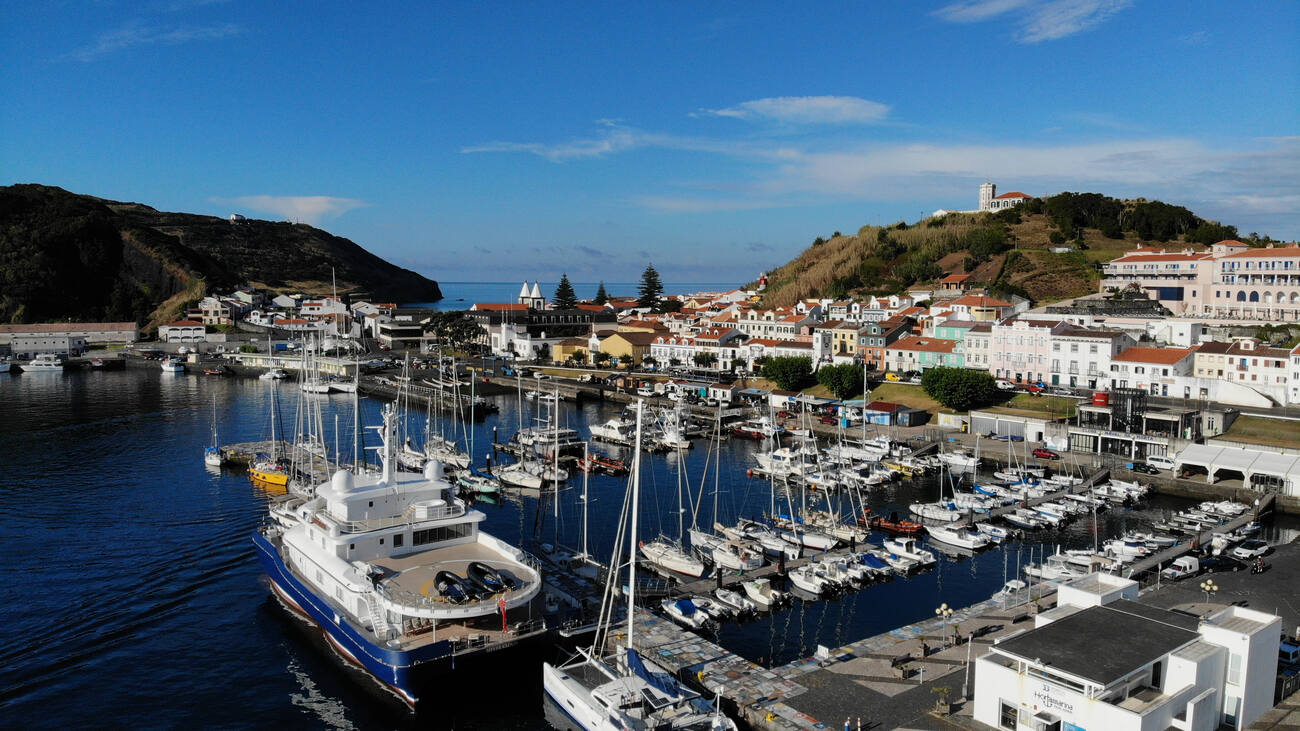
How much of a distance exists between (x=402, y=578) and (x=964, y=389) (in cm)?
4063

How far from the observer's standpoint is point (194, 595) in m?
26.1

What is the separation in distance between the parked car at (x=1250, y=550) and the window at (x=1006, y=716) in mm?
18609

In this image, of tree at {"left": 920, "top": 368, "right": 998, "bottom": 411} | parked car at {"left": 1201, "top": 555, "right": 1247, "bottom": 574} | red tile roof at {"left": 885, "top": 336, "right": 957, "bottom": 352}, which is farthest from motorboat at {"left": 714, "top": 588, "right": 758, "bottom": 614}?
red tile roof at {"left": 885, "top": 336, "right": 957, "bottom": 352}

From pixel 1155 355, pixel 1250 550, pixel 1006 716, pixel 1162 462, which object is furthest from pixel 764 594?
pixel 1155 355

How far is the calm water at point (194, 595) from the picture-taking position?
1970 centimetres

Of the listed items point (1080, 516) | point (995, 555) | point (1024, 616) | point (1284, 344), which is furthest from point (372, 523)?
point (1284, 344)

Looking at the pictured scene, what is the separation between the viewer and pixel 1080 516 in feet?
116

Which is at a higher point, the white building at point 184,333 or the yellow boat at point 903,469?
the white building at point 184,333

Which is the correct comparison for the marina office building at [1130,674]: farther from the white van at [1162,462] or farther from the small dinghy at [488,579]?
the white van at [1162,462]

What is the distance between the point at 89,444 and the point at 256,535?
30.4m

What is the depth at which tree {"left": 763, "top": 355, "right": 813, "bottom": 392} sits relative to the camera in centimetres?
6278

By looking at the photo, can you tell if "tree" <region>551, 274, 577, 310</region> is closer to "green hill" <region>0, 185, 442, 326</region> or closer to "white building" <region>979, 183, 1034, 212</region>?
"green hill" <region>0, 185, 442, 326</region>

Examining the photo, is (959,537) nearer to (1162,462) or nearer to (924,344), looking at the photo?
(1162,462)

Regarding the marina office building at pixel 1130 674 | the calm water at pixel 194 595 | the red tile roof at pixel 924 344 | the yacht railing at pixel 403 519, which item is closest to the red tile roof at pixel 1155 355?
the red tile roof at pixel 924 344
